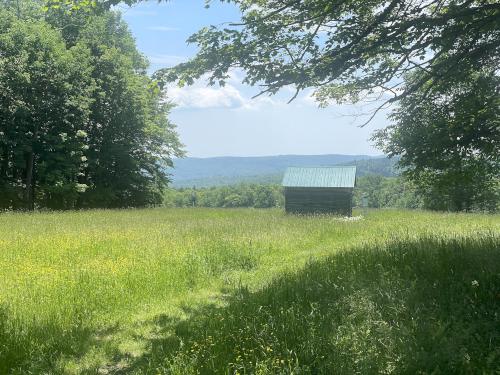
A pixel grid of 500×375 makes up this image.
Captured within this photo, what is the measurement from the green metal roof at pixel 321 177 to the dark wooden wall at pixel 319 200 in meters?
0.38

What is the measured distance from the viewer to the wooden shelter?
1173 inches

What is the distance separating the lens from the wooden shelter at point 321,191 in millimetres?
29797

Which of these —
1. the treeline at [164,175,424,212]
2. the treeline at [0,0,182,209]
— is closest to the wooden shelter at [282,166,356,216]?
the treeline at [0,0,182,209]

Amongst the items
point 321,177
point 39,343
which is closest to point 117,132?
point 321,177

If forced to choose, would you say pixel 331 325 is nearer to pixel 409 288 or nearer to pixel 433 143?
pixel 409 288

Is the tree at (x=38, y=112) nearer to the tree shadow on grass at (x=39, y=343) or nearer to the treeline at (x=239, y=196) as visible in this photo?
the tree shadow on grass at (x=39, y=343)

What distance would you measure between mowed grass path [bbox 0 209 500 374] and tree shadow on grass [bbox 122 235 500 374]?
2cm

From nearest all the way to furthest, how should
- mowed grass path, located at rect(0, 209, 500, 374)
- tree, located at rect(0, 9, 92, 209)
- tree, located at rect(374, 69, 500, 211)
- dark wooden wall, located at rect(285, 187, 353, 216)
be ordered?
mowed grass path, located at rect(0, 209, 500, 374) → tree, located at rect(374, 69, 500, 211) → tree, located at rect(0, 9, 92, 209) → dark wooden wall, located at rect(285, 187, 353, 216)

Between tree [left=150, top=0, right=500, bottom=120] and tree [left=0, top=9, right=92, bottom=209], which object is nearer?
tree [left=150, top=0, right=500, bottom=120]

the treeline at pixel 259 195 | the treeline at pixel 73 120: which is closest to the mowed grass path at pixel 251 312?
the treeline at pixel 73 120

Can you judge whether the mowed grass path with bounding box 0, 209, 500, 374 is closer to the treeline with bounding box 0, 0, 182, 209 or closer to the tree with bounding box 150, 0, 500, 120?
the tree with bounding box 150, 0, 500, 120

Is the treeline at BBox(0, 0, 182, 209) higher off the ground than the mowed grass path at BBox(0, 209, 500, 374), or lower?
higher

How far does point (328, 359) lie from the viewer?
4266mm

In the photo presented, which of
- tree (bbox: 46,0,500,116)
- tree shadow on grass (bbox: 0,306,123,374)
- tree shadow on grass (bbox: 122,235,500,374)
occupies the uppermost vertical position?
tree (bbox: 46,0,500,116)
